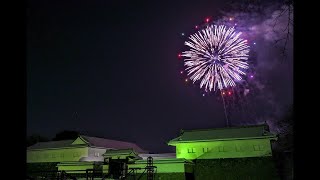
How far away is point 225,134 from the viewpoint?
38250 millimetres

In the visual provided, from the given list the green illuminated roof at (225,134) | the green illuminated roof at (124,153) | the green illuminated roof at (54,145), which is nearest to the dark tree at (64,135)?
the green illuminated roof at (54,145)

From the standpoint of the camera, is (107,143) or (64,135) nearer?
(107,143)

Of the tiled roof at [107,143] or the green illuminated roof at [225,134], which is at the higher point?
the green illuminated roof at [225,134]

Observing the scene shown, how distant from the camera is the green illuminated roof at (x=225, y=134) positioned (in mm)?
36525

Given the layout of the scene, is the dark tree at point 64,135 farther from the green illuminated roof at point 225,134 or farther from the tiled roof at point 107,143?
the green illuminated roof at point 225,134

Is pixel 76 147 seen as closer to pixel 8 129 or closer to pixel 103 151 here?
pixel 103 151

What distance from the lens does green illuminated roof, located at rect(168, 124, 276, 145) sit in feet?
120

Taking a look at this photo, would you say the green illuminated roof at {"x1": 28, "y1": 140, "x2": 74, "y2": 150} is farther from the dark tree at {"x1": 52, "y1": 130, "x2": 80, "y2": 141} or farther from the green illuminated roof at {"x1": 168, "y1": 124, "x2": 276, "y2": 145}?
the green illuminated roof at {"x1": 168, "y1": 124, "x2": 276, "y2": 145}

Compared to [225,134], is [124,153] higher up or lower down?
lower down

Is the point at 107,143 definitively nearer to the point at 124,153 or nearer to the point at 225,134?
the point at 124,153

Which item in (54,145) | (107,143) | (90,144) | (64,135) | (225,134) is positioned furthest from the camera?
(64,135)

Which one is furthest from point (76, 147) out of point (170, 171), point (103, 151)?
point (170, 171)

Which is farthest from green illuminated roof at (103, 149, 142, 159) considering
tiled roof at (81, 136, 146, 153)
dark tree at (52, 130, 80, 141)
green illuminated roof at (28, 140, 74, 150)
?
dark tree at (52, 130, 80, 141)

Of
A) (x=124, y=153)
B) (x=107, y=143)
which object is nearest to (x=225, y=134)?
(x=124, y=153)
